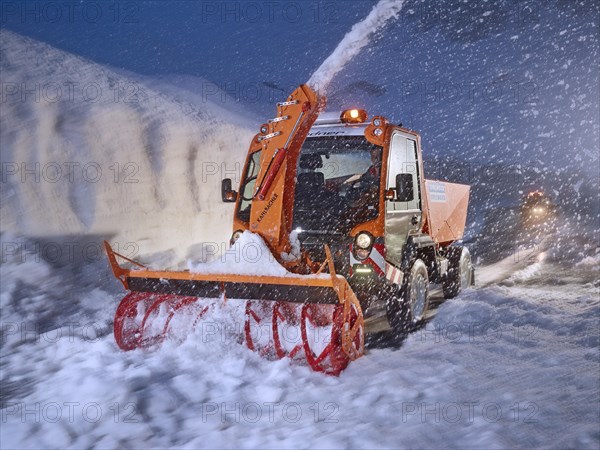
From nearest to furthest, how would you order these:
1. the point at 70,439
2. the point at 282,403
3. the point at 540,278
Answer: the point at 70,439
the point at 282,403
the point at 540,278

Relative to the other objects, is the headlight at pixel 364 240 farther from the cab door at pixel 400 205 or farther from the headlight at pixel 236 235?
the headlight at pixel 236 235

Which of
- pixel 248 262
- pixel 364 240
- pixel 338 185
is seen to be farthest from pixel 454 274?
pixel 248 262

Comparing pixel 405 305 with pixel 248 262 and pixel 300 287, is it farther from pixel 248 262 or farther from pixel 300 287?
pixel 248 262

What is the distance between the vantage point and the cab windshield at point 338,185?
17.5 ft

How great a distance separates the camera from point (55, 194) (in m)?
7.77

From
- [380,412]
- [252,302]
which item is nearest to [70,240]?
[252,302]

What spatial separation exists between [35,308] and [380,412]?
4.85m

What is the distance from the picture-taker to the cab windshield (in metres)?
5.34

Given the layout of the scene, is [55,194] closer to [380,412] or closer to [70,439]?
[70,439]

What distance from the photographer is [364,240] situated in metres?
4.97

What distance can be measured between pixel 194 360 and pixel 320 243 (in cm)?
175

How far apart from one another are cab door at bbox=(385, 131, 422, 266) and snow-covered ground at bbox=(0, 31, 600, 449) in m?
0.99

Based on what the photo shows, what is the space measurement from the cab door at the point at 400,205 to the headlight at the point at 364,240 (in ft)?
0.65

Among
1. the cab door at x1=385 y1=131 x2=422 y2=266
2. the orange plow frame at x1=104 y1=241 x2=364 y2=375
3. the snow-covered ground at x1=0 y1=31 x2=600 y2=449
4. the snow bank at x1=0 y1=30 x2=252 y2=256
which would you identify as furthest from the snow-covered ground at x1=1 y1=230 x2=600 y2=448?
the snow bank at x1=0 y1=30 x2=252 y2=256
